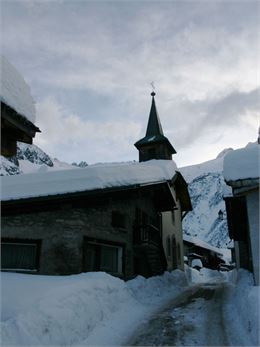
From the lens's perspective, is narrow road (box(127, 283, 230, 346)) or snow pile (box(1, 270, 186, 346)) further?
narrow road (box(127, 283, 230, 346))

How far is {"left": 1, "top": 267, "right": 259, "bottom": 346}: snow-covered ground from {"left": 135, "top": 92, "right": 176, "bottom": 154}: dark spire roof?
882 inches

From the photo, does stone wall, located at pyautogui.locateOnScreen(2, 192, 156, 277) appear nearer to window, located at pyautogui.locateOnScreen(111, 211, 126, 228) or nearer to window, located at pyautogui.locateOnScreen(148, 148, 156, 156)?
window, located at pyautogui.locateOnScreen(111, 211, 126, 228)

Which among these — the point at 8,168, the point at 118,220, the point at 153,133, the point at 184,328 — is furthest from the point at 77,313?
the point at 8,168

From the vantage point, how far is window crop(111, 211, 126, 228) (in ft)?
53.6

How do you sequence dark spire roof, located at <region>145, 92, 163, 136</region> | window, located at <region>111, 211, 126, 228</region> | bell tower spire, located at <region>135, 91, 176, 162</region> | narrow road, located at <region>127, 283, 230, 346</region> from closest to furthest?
narrow road, located at <region>127, 283, 230, 346</region>, window, located at <region>111, 211, 126, 228</region>, bell tower spire, located at <region>135, 91, 176, 162</region>, dark spire roof, located at <region>145, 92, 163, 136</region>

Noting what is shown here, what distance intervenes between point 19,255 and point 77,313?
5688 millimetres

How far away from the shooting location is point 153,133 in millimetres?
35562

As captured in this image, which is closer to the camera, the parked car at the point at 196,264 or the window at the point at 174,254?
the window at the point at 174,254

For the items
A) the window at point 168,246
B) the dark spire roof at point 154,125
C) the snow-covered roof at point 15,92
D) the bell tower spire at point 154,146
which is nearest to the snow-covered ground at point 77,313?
the snow-covered roof at point 15,92

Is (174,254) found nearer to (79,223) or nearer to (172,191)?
(172,191)

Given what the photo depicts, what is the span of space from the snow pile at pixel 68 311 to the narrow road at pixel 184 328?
1.43ft

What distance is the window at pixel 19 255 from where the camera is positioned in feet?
42.4

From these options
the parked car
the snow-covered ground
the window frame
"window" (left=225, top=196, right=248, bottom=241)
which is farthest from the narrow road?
the parked car

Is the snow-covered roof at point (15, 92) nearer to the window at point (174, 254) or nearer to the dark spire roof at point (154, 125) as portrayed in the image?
the window at point (174, 254)
